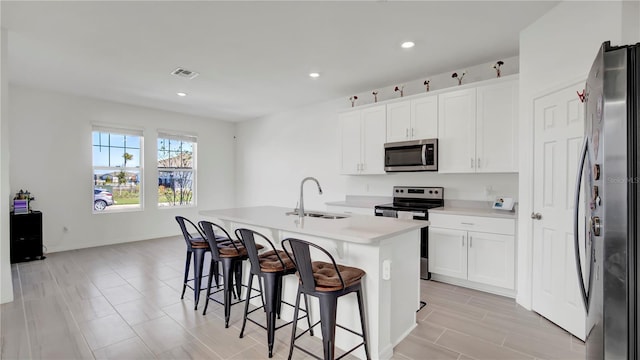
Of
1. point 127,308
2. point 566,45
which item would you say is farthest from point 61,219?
point 566,45

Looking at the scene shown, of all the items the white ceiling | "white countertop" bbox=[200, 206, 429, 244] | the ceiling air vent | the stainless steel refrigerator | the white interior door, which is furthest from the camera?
the ceiling air vent

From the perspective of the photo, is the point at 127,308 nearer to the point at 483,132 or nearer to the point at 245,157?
the point at 483,132

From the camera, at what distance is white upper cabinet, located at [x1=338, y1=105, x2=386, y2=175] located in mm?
4395

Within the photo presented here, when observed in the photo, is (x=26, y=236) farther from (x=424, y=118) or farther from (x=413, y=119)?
(x=424, y=118)

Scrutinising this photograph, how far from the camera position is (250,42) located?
3.16 m

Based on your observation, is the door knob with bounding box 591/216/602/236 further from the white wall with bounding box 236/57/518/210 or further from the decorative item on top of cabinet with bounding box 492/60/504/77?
the decorative item on top of cabinet with bounding box 492/60/504/77

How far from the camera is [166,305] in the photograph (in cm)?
304

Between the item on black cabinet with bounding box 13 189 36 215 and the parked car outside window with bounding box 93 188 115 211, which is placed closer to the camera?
the item on black cabinet with bounding box 13 189 36 215

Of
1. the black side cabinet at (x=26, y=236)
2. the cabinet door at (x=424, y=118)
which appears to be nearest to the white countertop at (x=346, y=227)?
the cabinet door at (x=424, y=118)

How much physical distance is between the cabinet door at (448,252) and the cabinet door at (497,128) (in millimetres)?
817

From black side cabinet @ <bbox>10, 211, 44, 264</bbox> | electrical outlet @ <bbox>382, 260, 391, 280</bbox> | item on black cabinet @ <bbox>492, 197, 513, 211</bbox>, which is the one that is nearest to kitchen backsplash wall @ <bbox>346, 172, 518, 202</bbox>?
item on black cabinet @ <bbox>492, 197, 513, 211</bbox>

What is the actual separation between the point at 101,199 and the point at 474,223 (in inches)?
241

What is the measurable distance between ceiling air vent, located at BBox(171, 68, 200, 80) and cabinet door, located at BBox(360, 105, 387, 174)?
95.1 inches

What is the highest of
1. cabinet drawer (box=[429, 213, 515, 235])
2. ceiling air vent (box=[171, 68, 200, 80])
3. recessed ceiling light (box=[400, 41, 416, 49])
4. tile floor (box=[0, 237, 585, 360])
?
recessed ceiling light (box=[400, 41, 416, 49])
